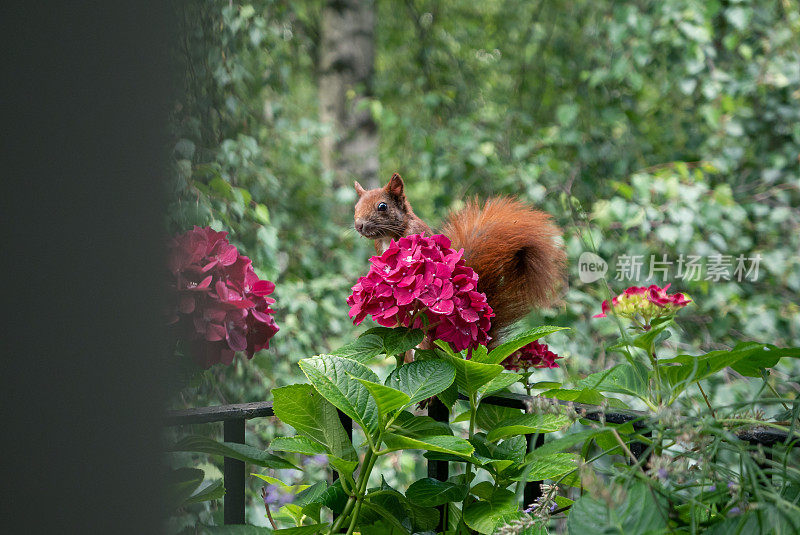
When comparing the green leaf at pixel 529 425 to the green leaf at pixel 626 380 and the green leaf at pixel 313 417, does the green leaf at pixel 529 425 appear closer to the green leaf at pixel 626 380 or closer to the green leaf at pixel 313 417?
the green leaf at pixel 626 380

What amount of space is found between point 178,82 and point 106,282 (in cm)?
7

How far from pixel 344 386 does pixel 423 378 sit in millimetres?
76

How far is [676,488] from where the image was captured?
1.54ft

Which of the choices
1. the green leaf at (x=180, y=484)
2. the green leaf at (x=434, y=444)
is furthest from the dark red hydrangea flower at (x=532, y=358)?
the green leaf at (x=180, y=484)

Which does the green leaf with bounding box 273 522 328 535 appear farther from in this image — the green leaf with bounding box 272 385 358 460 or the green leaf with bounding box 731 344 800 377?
the green leaf with bounding box 731 344 800 377

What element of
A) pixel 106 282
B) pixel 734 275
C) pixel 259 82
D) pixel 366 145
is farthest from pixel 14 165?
pixel 366 145

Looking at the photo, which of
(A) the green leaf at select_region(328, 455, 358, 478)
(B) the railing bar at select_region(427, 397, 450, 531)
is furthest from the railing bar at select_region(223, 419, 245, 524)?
(B) the railing bar at select_region(427, 397, 450, 531)

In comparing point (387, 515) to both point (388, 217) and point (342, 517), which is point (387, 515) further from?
point (388, 217)

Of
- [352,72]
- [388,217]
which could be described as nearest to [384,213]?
[388,217]

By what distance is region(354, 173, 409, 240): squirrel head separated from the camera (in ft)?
3.42

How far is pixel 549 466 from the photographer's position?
0.60 meters

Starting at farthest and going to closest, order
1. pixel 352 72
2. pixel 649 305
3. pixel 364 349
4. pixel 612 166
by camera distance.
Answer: pixel 352 72, pixel 612 166, pixel 649 305, pixel 364 349

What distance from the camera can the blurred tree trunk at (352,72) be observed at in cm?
299

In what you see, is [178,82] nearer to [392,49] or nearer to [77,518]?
[77,518]
